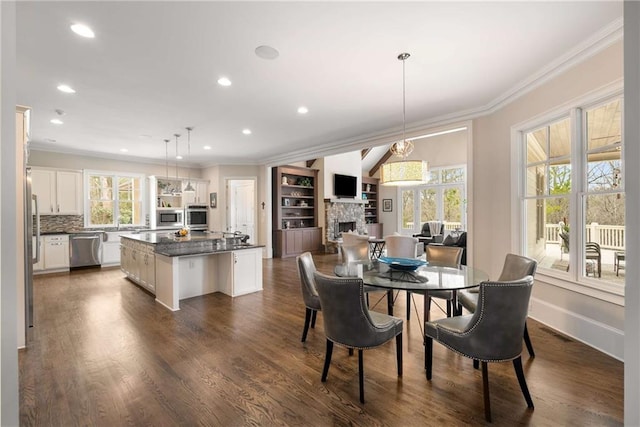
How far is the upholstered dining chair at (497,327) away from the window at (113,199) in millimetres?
8339

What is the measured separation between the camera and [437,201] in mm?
10438

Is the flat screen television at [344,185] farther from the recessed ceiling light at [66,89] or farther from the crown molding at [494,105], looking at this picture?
the recessed ceiling light at [66,89]

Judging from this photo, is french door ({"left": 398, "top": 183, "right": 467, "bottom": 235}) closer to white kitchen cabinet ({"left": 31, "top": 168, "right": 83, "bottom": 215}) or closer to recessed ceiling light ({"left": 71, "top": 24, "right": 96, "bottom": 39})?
recessed ceiling light ({"left": 71, "top": 24, "right": 96, "bottom": 39})

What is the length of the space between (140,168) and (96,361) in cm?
665

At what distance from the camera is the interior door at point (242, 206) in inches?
338

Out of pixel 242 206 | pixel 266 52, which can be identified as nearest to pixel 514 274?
pixel 266 52

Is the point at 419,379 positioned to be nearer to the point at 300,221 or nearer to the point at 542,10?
the point at 542,10

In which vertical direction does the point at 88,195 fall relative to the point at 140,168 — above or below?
below

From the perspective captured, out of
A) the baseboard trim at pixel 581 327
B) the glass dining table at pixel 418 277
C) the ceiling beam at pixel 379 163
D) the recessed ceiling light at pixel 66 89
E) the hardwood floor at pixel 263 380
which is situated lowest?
the hardwood floor at pixel 263 380

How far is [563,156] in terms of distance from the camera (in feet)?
10.7

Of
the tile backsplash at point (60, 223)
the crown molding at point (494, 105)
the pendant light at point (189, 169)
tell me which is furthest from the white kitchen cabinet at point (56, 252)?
the crown molding at point (494, 105)

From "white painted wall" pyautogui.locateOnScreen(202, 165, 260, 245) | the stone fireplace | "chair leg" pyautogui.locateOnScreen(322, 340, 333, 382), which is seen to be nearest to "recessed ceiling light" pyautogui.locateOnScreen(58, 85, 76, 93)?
"chair leg" pyautogui.locateOnScreen(322, 340, 333, 382)

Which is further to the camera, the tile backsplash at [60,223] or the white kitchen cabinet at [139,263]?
the tile backsplash at [60,223]

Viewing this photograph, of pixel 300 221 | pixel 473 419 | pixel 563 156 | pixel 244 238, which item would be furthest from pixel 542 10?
pixel 300 221
